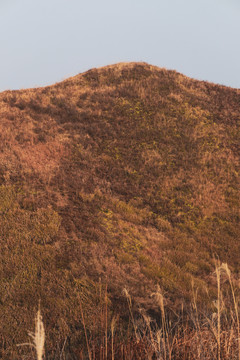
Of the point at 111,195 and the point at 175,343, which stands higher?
the point at 111,195

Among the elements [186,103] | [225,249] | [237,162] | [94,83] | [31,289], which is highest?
[94,83]

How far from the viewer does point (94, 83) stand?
2252 centimetres

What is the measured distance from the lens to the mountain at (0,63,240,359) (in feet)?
20.9

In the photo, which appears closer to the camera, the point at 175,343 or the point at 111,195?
the point at 175,343

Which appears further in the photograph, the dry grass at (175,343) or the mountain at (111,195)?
the mountain at (111,195)

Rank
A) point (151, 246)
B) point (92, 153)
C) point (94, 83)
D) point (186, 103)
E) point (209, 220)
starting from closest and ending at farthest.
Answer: point (151, 246) → point (209, 220) → point (92, 153) → point (186, 103) → point (94, 83)

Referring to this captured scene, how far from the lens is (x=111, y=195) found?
39.7 ft

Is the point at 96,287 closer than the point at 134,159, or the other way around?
the point at 96,287

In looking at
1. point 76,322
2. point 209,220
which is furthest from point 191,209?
point 76,322

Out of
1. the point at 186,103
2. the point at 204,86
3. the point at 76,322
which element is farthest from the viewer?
the point at 204,86

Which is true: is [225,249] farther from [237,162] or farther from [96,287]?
[237,162]

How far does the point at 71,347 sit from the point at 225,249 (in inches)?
307

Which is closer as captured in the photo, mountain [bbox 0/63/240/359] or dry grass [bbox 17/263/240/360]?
dry grass [bbox 17/263/240/360]

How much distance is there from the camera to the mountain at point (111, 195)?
638 cm
